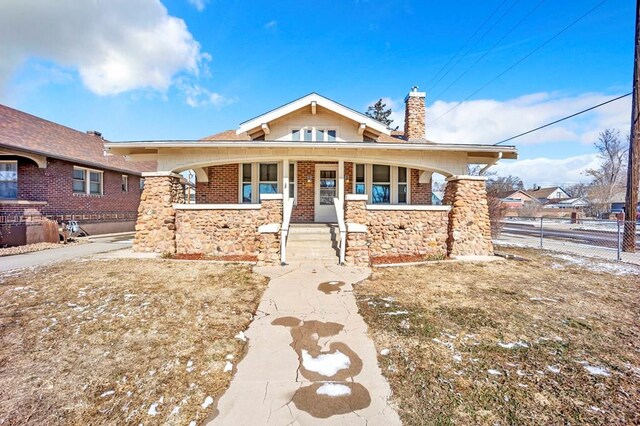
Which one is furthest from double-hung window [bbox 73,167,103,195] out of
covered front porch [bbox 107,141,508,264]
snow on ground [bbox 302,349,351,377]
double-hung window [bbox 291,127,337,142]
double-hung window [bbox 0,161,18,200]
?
snow on ground [bbox 302,349,351,377]

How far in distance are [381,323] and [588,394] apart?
2057 millimetres

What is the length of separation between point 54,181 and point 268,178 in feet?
31.3

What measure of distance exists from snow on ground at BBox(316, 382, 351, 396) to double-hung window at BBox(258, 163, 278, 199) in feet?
28.1

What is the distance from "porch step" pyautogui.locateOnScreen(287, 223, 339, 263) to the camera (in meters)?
7.41

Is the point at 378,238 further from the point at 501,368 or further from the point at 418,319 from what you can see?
the point at 501,368

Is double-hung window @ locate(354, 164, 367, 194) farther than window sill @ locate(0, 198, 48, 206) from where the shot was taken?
Yes

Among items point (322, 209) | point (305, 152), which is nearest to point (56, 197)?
point (305, 152)

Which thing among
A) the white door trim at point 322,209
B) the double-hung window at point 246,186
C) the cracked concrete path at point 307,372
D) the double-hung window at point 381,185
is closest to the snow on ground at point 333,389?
the cracked concrete path at point 307,372

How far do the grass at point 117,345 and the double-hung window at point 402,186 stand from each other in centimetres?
731

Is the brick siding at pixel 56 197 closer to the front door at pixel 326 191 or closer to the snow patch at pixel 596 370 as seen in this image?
the front door at pixel 326 191

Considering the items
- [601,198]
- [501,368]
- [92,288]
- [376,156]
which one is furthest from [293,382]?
[601,198]

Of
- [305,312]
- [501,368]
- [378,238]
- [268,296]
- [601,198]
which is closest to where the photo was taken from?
[501,368]

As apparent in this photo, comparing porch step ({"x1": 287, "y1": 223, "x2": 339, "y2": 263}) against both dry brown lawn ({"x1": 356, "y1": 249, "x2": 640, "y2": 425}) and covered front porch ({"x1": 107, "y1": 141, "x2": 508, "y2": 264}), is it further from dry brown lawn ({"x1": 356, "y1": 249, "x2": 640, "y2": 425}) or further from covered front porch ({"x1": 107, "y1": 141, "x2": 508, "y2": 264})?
dry brown lawn ({"x1": 356, "y1": 249, "x2": 640, "y2": 425})

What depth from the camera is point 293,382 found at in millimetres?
2523
